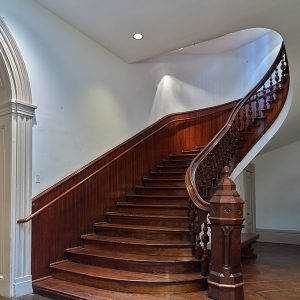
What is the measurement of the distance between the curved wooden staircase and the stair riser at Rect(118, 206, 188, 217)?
0.05ft

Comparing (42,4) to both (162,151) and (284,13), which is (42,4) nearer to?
(284,13)

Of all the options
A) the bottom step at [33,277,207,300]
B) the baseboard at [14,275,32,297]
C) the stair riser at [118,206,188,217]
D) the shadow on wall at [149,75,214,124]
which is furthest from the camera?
the shadow on wall at [149,75,214,124]

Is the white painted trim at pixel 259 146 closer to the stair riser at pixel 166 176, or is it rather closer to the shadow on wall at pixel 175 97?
the stair riser at pixel 166 176

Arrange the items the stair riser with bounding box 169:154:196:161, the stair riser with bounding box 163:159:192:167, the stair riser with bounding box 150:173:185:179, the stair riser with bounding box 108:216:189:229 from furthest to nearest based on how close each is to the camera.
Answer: the stair riser with bounding box 169:154:196:161 < the stair riser with bounding box 163:159:192:167 < the stair riser with bounding box 150:173:185:179 < the stair riser with bounding box 108:216:189:229

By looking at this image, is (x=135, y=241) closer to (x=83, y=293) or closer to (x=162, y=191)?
(x=83, y=293)

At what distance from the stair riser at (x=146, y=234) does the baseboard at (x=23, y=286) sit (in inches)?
47.3

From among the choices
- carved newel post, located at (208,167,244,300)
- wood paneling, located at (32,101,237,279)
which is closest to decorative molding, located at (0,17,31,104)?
wood paneling, located at (32,101,237,279)

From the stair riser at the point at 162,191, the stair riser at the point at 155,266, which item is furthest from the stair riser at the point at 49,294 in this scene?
the stair riser at the point at 162,191

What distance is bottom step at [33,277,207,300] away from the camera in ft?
9.94

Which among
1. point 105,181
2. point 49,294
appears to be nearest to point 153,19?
point 105,181

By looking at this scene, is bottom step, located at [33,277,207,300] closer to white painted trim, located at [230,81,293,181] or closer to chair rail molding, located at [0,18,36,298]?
chair rail molding, located at [0,18,36,298]

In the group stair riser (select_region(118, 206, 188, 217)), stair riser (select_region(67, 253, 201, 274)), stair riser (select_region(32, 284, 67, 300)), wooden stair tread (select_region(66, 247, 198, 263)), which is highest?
stair riser (select_region(118, 206, 188, 217))

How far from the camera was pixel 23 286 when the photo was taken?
3.40 metres

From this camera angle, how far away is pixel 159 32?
439 centimetres
